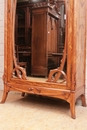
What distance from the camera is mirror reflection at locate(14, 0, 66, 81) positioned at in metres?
1.54

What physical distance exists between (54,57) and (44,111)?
21.4 inches

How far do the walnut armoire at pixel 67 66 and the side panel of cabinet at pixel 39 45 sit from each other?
0.30 feet

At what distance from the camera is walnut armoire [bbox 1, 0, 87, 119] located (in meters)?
1.47

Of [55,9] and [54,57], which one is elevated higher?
[55,9]

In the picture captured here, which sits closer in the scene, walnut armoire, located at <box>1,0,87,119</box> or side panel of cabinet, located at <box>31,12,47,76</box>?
walnut armoire, located at <box>1,0,87,119</box>

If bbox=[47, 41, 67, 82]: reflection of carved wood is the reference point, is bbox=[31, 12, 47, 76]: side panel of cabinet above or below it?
above

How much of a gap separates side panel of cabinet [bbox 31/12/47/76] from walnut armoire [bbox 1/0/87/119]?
0.09 metres

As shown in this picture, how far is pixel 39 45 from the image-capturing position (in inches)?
64.5

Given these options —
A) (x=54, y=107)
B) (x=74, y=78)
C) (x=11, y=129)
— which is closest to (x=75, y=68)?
(x=74, y=78)

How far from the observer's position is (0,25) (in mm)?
2303

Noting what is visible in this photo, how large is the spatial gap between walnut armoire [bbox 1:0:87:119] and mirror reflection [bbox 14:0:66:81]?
3 cm

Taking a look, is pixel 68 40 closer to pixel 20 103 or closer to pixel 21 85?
pixel 21 85

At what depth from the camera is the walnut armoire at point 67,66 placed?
1470 mm

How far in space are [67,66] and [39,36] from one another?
0.41 meters
